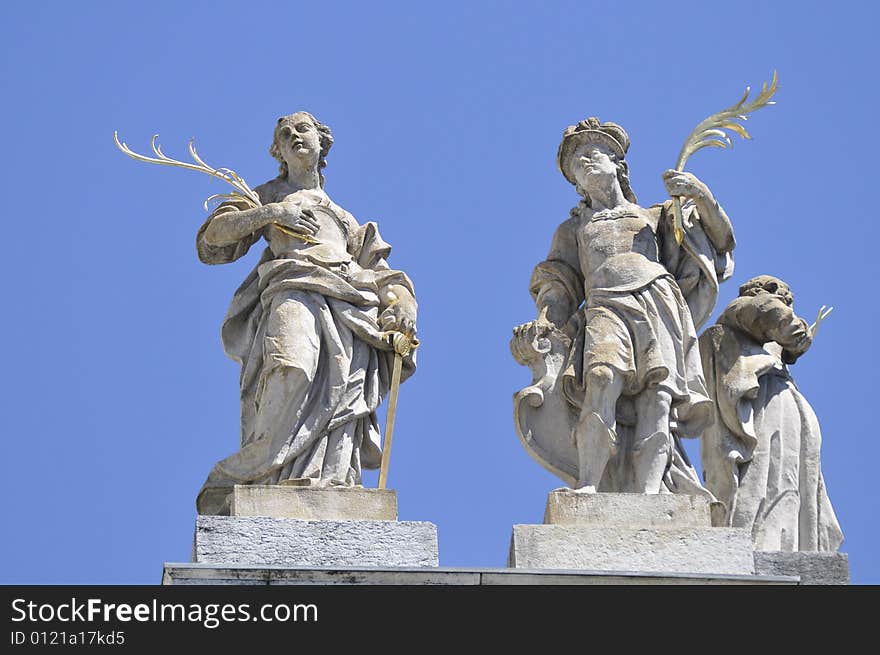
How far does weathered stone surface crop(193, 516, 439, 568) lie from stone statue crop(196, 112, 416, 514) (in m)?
0.78

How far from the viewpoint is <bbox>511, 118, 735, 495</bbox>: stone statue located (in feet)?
73.4

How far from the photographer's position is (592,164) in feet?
76.8

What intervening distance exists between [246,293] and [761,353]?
4038 millimetres

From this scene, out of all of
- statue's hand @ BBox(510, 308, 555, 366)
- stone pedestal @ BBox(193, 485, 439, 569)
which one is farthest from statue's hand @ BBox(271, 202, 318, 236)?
stone pedestal @ BBox(193, 485, 439, 569)

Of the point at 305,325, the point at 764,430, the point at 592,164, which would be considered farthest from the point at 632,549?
the point at 592,164

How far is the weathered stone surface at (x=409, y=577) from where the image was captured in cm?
2042

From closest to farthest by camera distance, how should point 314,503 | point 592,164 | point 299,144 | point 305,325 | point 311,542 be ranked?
1. point 311,542
2. point 314,503
3. point 305,325
4. point 299,144
5. point 592,164

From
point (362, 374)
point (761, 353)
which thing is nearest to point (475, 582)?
point (362, 374)

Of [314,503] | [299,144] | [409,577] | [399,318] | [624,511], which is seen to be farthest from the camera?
[299,144]

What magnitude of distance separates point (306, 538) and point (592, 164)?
4.23 m

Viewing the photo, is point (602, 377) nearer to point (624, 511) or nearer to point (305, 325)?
point (624, 511)

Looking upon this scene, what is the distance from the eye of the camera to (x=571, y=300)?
23219mm

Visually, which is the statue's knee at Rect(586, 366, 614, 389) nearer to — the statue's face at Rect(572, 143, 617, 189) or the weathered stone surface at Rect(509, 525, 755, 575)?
the weathered stone surface at Rect(509, 525, 755, 575)
